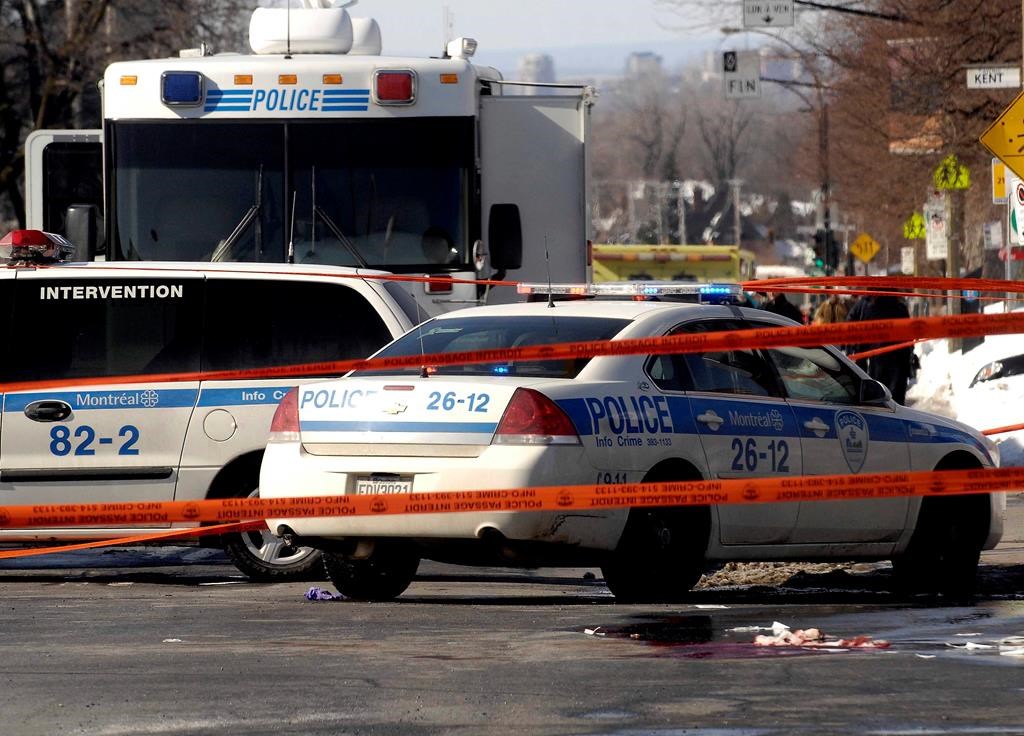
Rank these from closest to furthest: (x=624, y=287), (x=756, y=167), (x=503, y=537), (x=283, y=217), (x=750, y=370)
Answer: (x=503, y=537), (x=750, y=370), (x=624, y=287), (x=283, y=217), (x=756, y=167)

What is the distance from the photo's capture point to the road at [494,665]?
223 inches

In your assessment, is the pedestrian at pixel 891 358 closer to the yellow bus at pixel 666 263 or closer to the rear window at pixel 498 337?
the rear window at pixel 498 337

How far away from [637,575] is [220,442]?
2552 mm

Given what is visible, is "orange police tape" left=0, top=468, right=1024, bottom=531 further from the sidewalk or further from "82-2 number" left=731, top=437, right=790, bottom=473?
the sidewalk

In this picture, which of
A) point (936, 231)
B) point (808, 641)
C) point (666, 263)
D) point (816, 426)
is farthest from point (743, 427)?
point (666, 263)

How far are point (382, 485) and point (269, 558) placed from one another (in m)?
1.94

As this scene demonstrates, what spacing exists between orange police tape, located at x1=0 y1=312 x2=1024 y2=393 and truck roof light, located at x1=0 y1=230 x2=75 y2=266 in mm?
743

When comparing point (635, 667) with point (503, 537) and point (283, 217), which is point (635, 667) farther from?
point (283, 217)

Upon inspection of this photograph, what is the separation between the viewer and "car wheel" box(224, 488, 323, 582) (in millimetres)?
10078

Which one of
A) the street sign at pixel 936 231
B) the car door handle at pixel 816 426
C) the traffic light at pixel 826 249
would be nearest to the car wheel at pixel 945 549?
the car door handle at pixel 816 426

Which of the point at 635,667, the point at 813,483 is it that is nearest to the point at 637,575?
the point at 813,483

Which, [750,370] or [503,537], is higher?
[750,370]

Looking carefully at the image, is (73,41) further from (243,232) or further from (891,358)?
(243,232)

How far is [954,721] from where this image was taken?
18.2 feet
